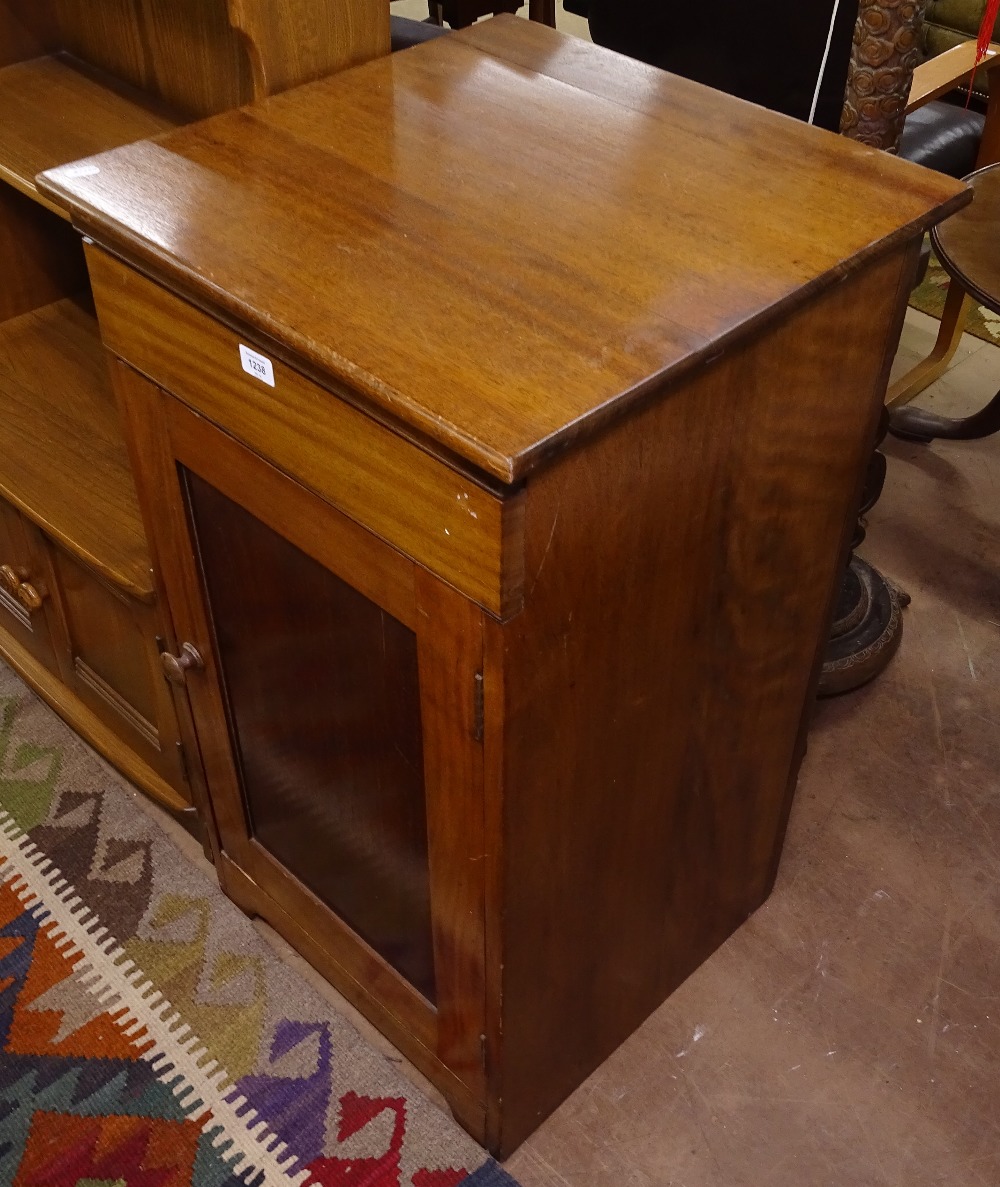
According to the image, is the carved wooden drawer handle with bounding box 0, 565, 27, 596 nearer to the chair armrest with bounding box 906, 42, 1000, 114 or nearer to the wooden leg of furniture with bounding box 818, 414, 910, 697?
the wooden leg of furniture with bounding box 818, 414, 910, 697

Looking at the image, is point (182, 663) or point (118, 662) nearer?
point (182, 663)

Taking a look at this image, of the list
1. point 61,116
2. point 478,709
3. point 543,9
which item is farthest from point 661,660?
point 543,9

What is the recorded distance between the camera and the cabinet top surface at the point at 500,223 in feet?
2.95

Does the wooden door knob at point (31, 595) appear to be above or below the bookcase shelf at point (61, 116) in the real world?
below


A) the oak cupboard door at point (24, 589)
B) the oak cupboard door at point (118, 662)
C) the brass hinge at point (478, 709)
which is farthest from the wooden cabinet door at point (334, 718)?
the oak cupboard door at point (24, 589)

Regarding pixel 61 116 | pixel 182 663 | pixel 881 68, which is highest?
pixel 881 68

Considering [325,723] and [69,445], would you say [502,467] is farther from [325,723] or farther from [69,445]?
[69,445]

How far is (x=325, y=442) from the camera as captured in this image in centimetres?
100

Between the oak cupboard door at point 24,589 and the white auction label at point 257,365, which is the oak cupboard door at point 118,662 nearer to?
the oak cupboard door at point 24,589

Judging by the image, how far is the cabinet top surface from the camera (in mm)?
898

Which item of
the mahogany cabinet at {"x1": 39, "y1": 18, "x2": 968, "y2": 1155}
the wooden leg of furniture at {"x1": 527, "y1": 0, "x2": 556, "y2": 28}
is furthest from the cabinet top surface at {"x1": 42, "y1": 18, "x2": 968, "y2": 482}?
the wooden leg of furniture at {"x1": 527, "y1": 0, "x2": 556, "y2": 28}

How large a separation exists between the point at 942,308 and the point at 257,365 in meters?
2.25

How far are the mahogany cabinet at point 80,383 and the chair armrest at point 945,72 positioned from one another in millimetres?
1202

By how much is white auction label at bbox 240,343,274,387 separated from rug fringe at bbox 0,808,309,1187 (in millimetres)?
915
